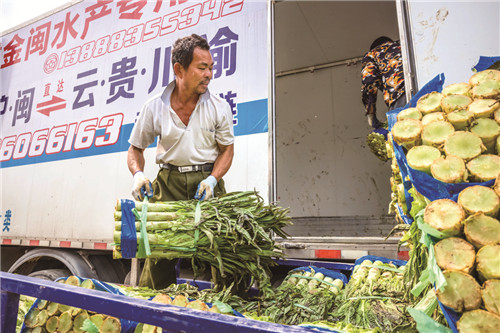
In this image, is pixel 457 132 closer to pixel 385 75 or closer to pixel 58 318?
pixel 58 318

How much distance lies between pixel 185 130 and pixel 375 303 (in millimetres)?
1762

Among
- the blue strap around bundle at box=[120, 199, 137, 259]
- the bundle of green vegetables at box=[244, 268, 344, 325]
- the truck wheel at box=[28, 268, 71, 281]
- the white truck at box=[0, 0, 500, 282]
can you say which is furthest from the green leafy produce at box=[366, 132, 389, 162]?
the truck wheel at box=[28, 268, 71, 281]

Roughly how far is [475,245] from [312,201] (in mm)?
5305

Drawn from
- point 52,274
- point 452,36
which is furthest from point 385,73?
point 52,274

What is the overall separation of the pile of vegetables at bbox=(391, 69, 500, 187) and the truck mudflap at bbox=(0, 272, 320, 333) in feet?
2.35

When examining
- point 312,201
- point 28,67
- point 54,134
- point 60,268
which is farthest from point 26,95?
point 312,201

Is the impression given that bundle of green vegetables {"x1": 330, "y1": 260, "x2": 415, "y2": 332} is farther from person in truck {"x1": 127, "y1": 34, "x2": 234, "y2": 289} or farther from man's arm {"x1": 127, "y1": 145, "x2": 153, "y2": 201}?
man's arm {"x1": 127, "y1": 145, "x2": 153, "y2": 201}

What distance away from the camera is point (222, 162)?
8.77 ft

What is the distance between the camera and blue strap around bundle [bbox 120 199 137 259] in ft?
6.14

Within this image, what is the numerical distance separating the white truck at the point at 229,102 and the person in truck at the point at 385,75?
0.51 meters

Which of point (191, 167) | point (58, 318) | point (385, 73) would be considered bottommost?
point (58, 318)

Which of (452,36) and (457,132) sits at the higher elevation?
(452,36)

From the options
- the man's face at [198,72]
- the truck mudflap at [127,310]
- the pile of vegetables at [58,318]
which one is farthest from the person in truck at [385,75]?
the pile of vegetables at [58,318]

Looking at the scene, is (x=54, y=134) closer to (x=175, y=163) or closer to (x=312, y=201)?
(x=175, y=163)
